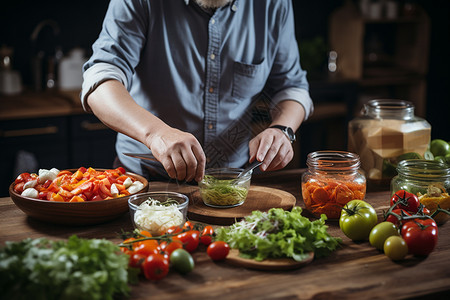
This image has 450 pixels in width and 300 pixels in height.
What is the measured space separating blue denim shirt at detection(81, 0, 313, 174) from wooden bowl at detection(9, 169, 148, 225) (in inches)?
22.1

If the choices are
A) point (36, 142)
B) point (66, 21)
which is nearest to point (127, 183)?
point (36, 142)

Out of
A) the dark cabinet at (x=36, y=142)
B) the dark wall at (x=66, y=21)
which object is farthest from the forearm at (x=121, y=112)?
the dark wall at (x=66, y=21)

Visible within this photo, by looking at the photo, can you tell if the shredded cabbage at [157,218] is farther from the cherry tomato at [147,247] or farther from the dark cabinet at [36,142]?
the dark cabinet at [36,142]

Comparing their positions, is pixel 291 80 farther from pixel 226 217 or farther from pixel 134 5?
pixel 226 217

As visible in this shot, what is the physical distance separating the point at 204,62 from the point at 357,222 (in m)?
0.96

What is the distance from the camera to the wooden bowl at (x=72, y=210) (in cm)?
148

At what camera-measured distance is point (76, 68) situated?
3.75 meters

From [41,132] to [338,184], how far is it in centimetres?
225

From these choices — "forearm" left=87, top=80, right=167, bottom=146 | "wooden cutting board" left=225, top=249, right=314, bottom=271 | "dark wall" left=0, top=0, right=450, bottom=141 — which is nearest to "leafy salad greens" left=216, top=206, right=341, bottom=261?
"wooden cutting board" left=225, top=249, right=314, bottom=271

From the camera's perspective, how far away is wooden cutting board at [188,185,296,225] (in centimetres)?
160

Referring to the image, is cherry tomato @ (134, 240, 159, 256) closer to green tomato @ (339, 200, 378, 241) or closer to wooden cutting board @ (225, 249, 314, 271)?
wooden cutting board @ (225, 249, 314, 271)

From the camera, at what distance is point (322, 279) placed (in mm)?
1246

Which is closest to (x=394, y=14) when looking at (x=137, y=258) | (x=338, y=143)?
(x=338, y=143)

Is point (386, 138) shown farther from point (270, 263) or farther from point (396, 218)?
point (270, 263)
